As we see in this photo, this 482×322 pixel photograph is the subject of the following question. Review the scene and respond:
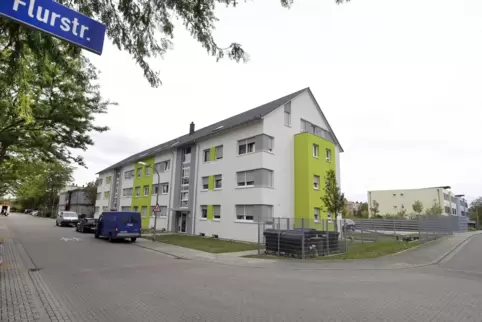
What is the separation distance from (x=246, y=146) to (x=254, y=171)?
2567mm

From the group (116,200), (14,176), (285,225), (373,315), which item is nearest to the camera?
(373,315)

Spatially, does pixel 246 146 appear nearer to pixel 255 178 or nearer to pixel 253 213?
pixel 255 178

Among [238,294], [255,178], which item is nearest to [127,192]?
[255,178]

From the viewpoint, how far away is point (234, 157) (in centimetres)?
2597

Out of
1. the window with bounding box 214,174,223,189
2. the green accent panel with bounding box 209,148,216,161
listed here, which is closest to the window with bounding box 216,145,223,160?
the green accent panel with bounding box 209,148,216,161

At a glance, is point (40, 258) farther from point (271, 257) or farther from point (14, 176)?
point (14, 176)

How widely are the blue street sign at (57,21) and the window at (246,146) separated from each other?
22.2 meters

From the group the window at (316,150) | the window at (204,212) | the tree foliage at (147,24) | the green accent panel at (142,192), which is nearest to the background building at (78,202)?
the green accent panel at (142,192)

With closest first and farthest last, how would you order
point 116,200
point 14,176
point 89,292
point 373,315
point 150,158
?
point 373,315 → point 89,292 → point 14,176 → point 150,158 → point 116,200

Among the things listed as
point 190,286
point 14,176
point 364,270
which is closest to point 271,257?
point 364,270

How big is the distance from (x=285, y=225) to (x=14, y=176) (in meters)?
20.3

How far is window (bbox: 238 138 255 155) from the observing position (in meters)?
25.0

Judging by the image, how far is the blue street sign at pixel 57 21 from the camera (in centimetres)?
220

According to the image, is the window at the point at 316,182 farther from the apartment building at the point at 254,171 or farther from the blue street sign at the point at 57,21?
the blue street sign at the point at 57,21
